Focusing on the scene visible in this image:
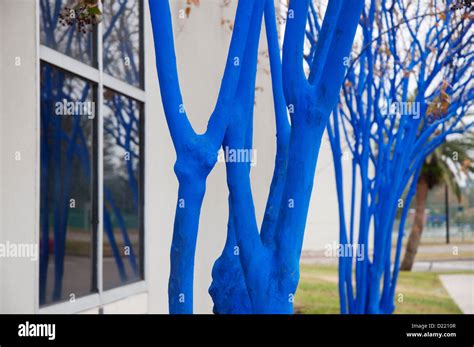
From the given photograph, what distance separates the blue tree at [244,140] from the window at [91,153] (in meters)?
1.17

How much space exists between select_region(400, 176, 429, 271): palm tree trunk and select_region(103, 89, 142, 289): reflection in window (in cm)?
1257

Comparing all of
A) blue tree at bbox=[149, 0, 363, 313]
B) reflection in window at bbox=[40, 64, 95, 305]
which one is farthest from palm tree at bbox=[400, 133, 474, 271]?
blue tree at bbox=[149, 0, 363, 313]

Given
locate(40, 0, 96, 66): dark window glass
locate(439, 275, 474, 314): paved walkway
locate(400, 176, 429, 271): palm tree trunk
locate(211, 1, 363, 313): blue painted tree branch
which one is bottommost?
locate(439, 275, 474, 314): paved walkway

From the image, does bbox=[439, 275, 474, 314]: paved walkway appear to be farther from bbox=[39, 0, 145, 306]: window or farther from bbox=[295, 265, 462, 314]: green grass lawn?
bbox=[39, 0, 145, 306]: window

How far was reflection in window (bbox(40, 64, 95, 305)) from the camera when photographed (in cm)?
377

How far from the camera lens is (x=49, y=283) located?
3768mm

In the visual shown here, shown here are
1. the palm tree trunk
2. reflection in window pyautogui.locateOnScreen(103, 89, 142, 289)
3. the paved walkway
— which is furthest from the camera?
the palm tree trunk

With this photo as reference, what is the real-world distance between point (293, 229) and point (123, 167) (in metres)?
2.28

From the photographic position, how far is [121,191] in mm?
4840

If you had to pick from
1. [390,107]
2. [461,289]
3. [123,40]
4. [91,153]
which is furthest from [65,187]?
[461,289]

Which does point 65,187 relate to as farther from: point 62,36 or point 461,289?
point 461,289

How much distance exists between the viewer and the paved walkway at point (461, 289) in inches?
542

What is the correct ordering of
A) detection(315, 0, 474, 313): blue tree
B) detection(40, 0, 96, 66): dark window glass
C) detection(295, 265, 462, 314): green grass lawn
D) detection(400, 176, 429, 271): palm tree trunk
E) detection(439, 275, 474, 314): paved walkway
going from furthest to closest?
detection(400, 176, 429, 271): palm tree trunk < detection(439, 275, 474, 314): paved walkway < detection(295, 265, 462, 314): green grass lawn < detection(315, 0, 474, 313): blue tree < detection(40, 0, 96, 66): dark window glass

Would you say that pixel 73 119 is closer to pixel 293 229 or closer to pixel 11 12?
pixel 11 12
